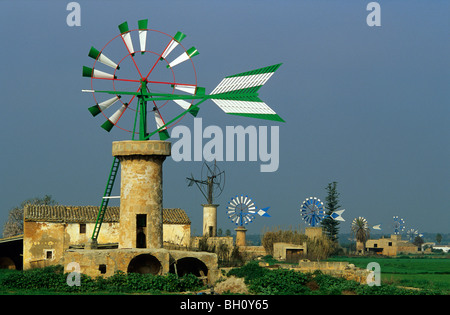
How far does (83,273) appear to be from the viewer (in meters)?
27.0

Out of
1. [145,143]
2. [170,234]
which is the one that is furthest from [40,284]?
[170,234]

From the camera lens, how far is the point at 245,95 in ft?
86.6

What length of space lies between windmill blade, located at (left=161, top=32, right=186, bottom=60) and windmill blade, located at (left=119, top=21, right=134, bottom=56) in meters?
1.38

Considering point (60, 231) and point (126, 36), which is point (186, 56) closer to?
point (126, 36)

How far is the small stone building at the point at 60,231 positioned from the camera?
129 feet

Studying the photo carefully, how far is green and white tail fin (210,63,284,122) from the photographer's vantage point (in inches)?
1000

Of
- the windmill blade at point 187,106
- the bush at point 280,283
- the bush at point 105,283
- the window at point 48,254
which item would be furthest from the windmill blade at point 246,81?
the window at point 48,254

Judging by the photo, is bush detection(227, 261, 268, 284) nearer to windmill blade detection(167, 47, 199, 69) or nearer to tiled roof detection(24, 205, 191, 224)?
windmill blade detection(167, 47, 199, 69)

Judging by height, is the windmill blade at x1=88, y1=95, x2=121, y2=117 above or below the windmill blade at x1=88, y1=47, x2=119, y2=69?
below

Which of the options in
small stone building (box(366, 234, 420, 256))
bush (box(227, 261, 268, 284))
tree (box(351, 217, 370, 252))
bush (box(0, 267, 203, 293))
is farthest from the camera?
tree (box(351, 217, 370, 252))

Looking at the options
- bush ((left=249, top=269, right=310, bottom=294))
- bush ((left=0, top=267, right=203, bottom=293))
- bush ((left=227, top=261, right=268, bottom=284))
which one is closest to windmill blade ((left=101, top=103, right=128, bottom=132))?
bush ((left=0, top=267, right=203, bottom=293))

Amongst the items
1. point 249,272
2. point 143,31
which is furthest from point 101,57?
point 249,272
